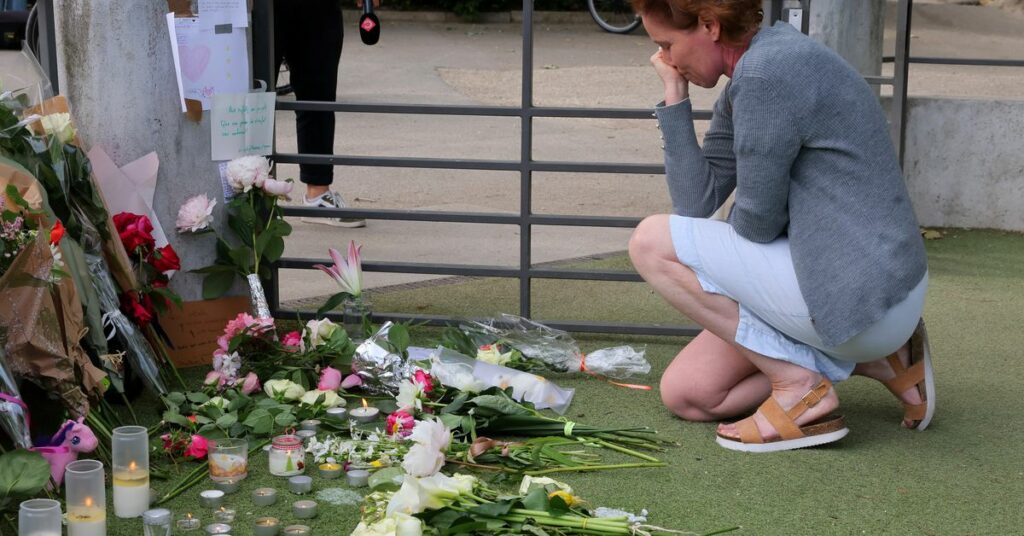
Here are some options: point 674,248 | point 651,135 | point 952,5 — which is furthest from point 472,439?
point 952,5

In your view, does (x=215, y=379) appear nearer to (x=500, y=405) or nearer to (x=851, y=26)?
(x=500, y=405)

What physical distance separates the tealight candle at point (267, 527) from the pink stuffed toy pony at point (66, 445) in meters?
0.51

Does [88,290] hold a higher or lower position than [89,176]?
lower

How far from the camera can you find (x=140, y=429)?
273 centimetres

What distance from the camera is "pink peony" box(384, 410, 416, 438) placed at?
308 cm

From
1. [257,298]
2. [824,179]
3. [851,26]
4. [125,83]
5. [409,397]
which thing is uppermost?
[851,26]

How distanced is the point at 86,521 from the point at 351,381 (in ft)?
3.75

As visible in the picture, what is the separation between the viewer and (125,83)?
3668 millimetres

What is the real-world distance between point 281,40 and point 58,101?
A: 189 centimetres

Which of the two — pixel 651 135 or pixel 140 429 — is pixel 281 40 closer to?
pixel 140 429

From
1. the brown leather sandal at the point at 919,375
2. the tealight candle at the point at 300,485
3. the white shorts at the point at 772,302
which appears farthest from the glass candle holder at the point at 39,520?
the brown leather sandal at the point at 919,375

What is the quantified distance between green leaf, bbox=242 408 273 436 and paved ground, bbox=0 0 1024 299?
1580 mm

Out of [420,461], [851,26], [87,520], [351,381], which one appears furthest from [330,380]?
[851,26]

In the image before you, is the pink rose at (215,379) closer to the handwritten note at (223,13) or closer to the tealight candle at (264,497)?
the tealight candle at (264,497)
